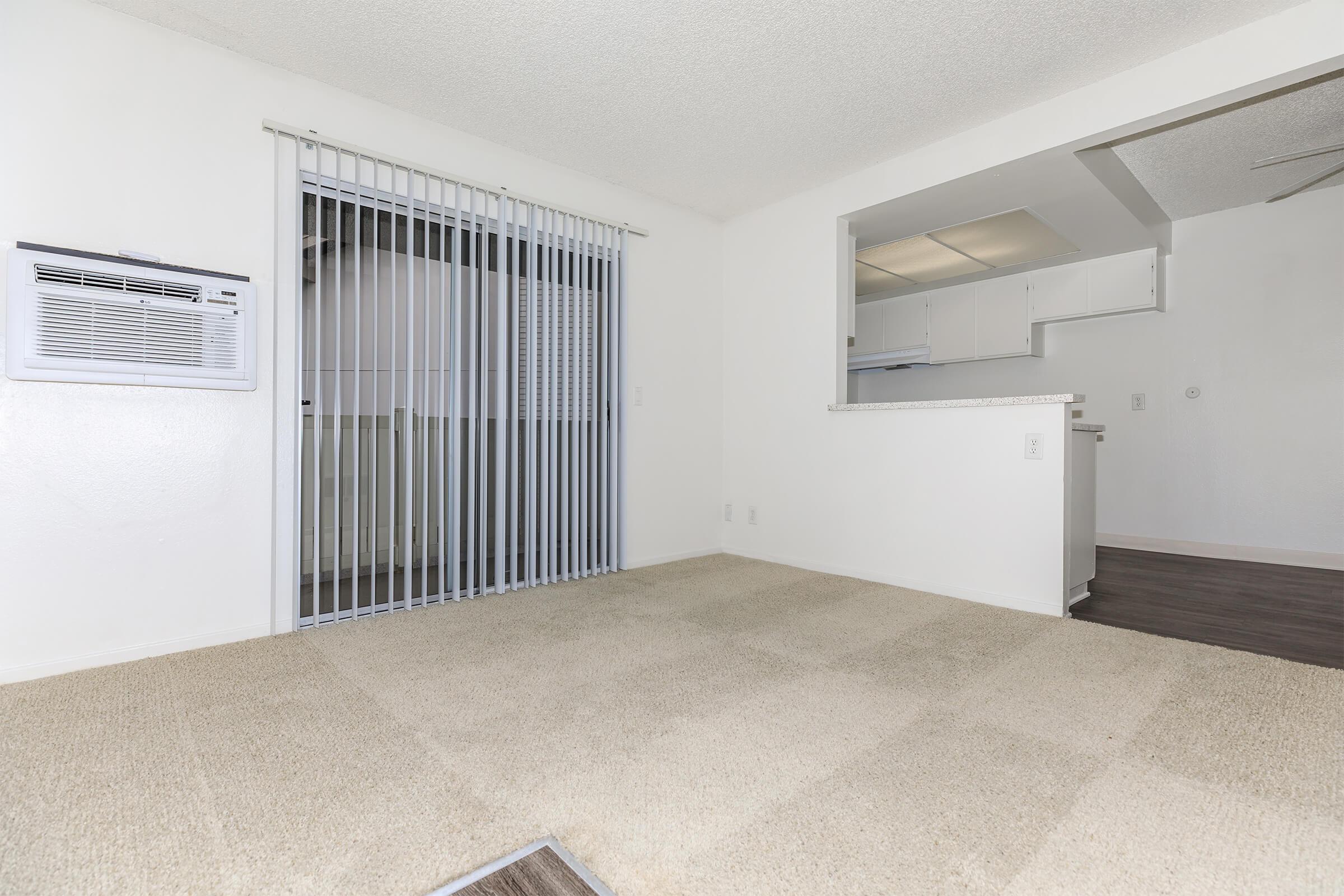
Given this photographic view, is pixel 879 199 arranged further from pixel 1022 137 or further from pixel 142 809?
pixel 142 809

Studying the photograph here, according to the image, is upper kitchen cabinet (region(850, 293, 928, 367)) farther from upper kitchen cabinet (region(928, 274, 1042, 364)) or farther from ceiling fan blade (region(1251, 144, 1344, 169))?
ceiling fan blade (region(1251, 144, 1344, 169))

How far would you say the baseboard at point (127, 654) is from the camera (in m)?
2.18

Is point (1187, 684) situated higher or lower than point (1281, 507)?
lower

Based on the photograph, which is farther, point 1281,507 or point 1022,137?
point 1281,507

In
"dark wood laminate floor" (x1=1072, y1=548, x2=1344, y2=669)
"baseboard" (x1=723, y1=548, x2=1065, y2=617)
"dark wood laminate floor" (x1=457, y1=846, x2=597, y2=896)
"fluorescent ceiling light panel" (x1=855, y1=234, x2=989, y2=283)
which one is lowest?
"dark wood laminate floor" (x1=457, y1=846, x2=597, y2=896)

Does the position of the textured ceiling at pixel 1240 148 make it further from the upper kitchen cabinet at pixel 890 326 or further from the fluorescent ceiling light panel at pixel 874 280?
the upper kitchen cabinet at pixel 890 326

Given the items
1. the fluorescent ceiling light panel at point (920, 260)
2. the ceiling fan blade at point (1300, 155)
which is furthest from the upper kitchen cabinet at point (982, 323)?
the ceiling fan blade at point (1300, 155)

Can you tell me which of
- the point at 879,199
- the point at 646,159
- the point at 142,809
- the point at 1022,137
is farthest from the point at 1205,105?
the point at 142,809

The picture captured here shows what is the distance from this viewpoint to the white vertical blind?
2811 millimetres

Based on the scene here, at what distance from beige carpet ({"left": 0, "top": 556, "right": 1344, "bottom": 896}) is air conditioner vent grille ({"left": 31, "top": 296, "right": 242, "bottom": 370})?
1.12 meters

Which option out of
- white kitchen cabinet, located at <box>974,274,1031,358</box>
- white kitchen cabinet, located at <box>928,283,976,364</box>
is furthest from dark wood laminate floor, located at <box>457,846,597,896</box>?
white kitchen cabinet, located at <box>928,283,976,364</box>

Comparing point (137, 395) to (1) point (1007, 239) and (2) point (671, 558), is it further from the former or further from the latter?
(1) point (1007, 239)

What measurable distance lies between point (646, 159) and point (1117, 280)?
12.6 ft

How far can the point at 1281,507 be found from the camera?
4.34 metres
